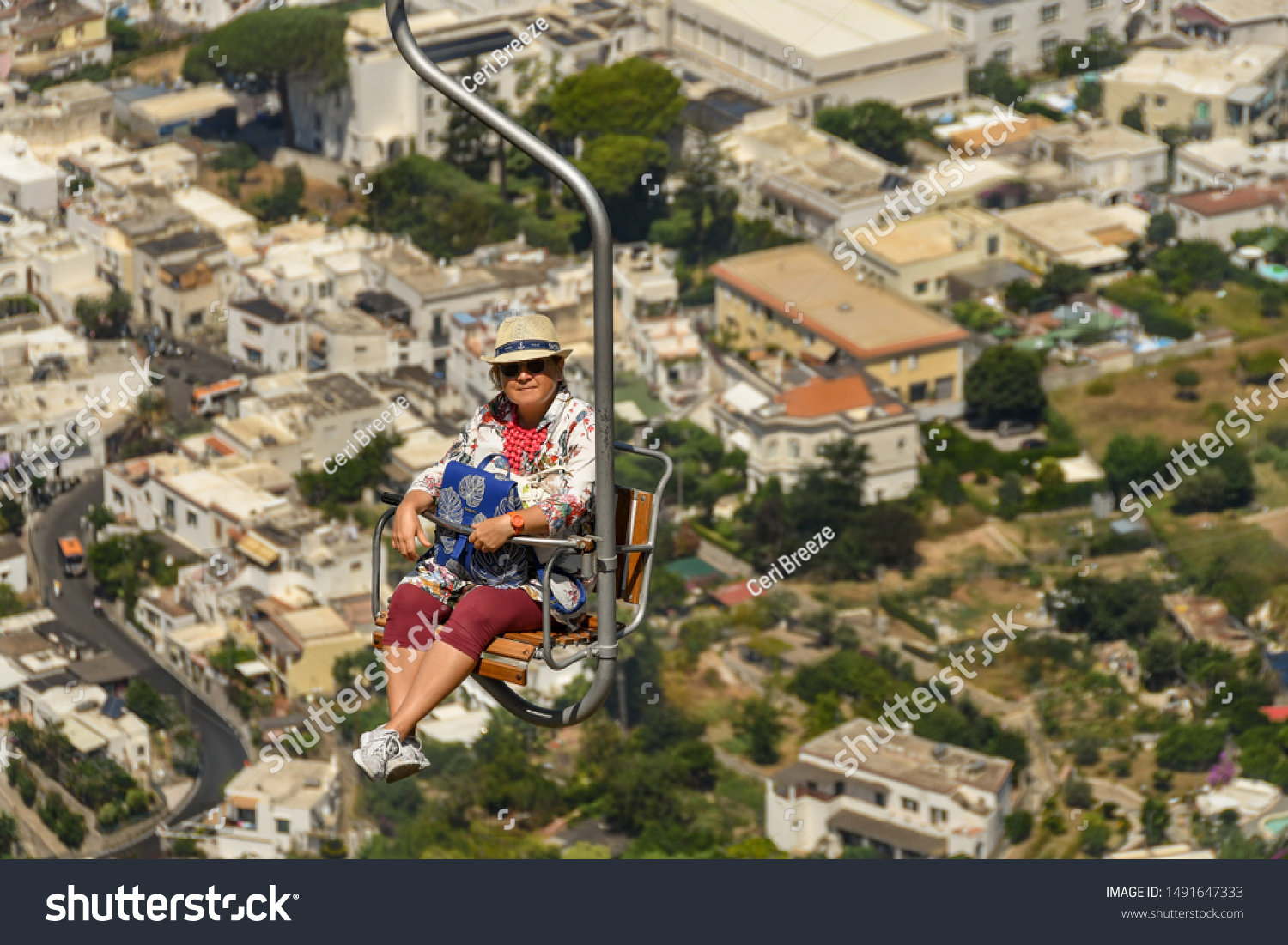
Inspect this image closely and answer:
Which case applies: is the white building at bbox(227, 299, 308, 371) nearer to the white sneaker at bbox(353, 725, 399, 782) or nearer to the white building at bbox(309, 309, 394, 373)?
the white building at bbox(309, 309, 394, 373)

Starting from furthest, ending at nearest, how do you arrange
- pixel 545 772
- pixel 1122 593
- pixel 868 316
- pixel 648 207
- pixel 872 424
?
pixel 648 207 < pixel 868 316 < pixel 872 424 < pixel 1122 593 < pixel 545 772

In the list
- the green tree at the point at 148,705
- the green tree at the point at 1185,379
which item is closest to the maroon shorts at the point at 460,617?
the green tree at the point at 148,705

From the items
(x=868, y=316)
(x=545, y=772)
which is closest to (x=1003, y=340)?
(x=868, y=316)

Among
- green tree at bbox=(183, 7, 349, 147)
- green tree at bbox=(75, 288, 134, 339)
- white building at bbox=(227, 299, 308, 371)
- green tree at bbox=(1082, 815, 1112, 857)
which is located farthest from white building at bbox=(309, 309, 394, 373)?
green tree at bbox=(1082, 815, 1112, 857)

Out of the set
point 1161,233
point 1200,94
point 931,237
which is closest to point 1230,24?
point 1200,94

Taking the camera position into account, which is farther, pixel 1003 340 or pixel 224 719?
pixel 1003 340

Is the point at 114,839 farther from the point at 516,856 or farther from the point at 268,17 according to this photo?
the point at 268,17

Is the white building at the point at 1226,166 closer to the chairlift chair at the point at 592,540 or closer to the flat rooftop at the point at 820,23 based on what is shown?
the flat rooftop at the point at 820,23
